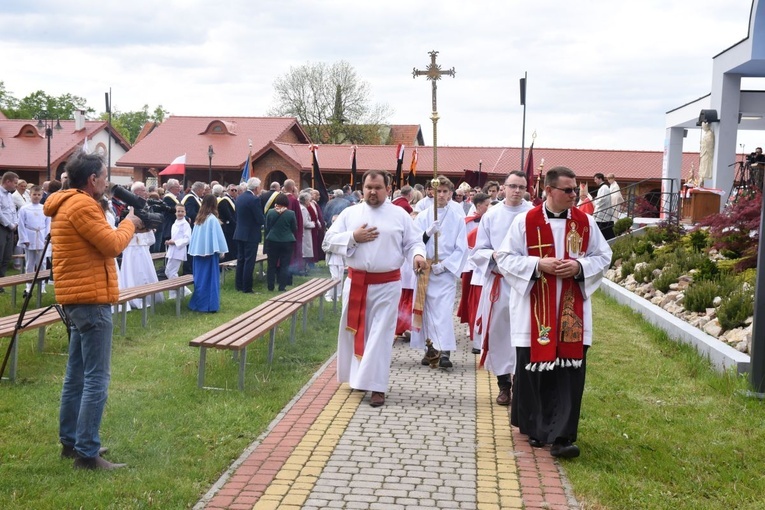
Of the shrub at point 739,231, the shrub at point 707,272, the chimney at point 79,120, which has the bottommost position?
the shrub at point 707,272

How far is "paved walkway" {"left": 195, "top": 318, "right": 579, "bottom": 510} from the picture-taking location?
4.96m

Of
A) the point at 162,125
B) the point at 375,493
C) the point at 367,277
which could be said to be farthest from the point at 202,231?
the point at 162,125

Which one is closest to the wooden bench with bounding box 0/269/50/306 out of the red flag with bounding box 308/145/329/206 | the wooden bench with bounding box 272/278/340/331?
the wooden bench with bounding box 272/278/340/331

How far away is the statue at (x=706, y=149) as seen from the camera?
23.3 metres

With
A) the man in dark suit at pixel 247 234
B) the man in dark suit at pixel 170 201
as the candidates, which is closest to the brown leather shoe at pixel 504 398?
the man in dark suit at pixel 247 234

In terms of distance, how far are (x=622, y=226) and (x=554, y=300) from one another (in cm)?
1690

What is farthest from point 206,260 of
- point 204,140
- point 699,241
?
point 204,140

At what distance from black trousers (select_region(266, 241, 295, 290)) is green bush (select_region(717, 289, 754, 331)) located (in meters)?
7.94

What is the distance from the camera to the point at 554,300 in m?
6.00

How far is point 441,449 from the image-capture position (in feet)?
19.8

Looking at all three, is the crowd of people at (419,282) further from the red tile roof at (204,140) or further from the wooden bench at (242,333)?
the red tile roof at (204,140)

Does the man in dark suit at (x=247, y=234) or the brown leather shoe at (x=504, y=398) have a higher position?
the man in dark suit at (x=247, y=234)

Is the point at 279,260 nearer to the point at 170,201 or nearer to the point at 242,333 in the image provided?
the point at 170,201

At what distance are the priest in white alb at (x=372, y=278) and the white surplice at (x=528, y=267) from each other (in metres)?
1.50
